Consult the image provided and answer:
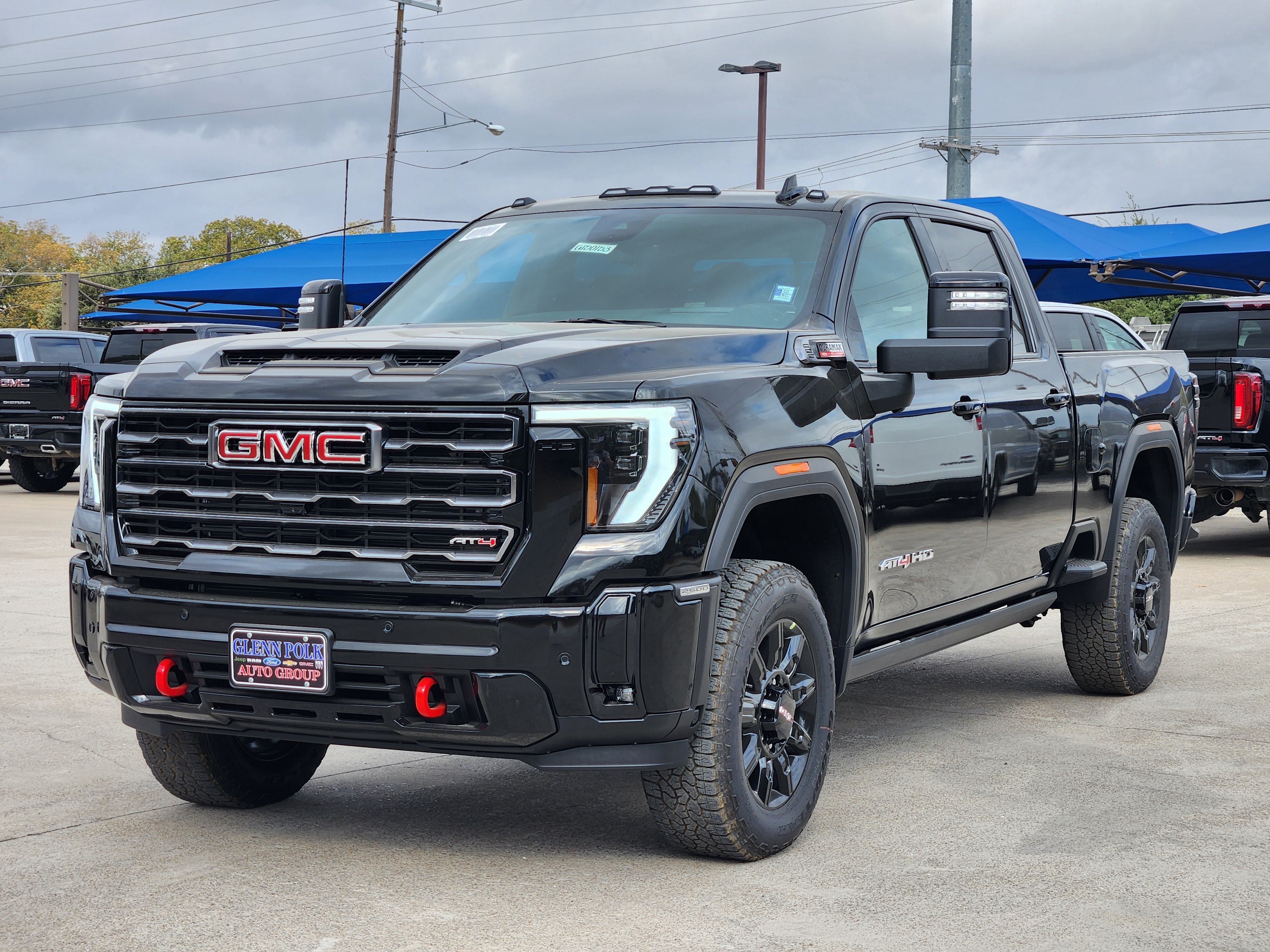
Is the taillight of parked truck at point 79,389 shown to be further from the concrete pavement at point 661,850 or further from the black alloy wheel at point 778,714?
the black alloy wheel at point 778,714

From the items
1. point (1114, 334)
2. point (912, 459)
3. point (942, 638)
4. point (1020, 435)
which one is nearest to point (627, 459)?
point (912, 459)

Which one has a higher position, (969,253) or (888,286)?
(969,253)

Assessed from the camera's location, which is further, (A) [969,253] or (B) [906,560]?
(A) [969,253]

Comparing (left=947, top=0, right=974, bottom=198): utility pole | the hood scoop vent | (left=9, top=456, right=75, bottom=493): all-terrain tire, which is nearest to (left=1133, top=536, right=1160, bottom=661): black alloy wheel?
the hood scoop vent

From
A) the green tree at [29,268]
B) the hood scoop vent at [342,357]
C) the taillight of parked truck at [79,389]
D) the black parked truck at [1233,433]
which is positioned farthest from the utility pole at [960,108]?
the green tree at [29,268]

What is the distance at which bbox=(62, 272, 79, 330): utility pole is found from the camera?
3750 cm

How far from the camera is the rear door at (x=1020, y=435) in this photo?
Answer: 5652 millimetres

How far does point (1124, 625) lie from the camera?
267 inches

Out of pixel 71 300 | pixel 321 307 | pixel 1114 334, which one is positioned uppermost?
pixel 71 300

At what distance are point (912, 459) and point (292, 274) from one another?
18.1 metres

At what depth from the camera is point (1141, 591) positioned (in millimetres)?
7086

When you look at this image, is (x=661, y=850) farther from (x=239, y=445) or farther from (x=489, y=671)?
(x=239, y=445)

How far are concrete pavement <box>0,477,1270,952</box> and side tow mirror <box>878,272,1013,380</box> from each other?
4.68ft

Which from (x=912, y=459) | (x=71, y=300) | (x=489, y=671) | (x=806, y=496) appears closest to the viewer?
(x=489, y=671)
